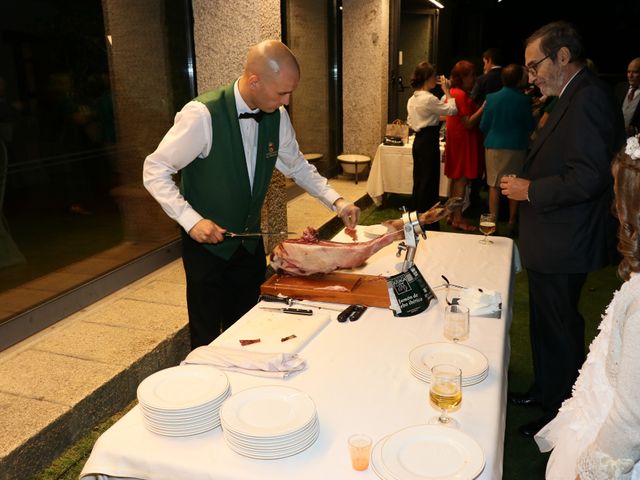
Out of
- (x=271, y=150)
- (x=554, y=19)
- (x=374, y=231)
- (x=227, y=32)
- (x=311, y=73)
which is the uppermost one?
(x=554, y=19)

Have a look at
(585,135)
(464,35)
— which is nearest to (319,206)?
(585,135)

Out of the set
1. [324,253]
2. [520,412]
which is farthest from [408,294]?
[520,412]

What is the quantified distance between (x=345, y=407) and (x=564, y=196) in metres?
1.34

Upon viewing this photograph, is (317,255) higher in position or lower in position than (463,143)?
lower

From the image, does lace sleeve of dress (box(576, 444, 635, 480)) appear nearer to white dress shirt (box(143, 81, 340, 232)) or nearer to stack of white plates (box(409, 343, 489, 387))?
stack of white plates (box(409, 343, 489, 387))

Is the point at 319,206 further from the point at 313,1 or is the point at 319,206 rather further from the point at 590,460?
the point at 590,460

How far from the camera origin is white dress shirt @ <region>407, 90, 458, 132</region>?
17.7 ft

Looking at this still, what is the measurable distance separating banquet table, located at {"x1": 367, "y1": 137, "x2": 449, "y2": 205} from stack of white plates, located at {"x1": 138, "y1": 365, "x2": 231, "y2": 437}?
206 inches

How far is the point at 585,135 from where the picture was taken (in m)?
2.27

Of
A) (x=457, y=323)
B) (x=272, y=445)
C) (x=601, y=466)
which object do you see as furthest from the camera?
(x=457, y=323)

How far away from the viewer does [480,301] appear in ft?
7.13

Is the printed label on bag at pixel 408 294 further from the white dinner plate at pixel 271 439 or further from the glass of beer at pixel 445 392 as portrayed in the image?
the white dinner plate at pixel 271 439

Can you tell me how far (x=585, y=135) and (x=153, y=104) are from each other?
3.23 metres

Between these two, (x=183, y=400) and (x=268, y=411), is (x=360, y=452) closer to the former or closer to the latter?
(x=268, y=411)
